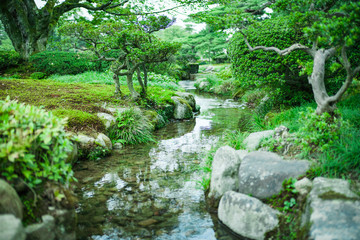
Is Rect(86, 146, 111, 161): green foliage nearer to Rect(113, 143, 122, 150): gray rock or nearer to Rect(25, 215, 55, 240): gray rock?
Rect(113, 143, 122, 150): gray rock

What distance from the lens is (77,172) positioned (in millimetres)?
4676

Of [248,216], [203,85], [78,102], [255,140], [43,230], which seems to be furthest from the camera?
[203,85]

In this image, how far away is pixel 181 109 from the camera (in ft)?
31.5

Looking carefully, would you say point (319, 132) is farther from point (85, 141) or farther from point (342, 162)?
point (85, 141)

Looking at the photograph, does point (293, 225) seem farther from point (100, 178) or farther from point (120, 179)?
point (100, 178)

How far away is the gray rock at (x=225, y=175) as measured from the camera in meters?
3.43

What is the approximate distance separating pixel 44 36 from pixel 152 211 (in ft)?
56.9

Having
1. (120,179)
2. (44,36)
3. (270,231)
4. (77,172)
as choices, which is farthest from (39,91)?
(44,36)

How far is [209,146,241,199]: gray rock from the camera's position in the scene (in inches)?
135

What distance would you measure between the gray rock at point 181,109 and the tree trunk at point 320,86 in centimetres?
597

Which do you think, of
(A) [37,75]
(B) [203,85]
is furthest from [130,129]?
(B) [203,85]

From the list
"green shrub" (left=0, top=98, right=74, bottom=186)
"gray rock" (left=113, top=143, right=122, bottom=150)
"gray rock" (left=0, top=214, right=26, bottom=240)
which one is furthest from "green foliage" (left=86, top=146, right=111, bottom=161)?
"gray rock" (left=0, top=214, right=26, bottom=240)

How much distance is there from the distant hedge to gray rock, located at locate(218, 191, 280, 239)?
13.9m

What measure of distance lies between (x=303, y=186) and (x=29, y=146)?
9.48 ft
